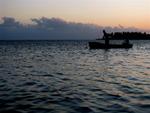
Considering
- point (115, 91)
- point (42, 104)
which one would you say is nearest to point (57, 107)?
point (42, 104)

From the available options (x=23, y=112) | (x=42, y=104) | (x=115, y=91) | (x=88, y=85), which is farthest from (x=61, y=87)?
(x=23, y=112)

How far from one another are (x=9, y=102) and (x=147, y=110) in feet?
20.4

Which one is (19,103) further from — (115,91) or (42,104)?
(115,91)

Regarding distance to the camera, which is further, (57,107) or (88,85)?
(88,85)

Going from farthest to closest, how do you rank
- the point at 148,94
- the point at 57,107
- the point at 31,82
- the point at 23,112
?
the point at 31,82 → the point at 148,94 → the point at 57,107 → the point at 23,112

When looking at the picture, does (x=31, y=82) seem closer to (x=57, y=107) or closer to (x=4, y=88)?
(x=4, y=88)

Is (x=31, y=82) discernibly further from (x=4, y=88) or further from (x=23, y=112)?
(x=23, y=112)

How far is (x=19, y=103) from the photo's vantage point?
1269 cm

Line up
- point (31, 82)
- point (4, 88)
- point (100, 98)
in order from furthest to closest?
point (31, 82), point (4, 88), point (100, 98)

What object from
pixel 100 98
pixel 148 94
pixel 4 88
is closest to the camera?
pixel 100 98

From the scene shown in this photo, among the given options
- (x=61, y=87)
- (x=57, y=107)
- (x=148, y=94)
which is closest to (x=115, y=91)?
(x=148, y=94)

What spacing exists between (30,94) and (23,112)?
3.52m

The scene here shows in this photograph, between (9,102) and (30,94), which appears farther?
(30,94)

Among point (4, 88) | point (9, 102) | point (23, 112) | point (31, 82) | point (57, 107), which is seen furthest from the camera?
point (31, 82)
